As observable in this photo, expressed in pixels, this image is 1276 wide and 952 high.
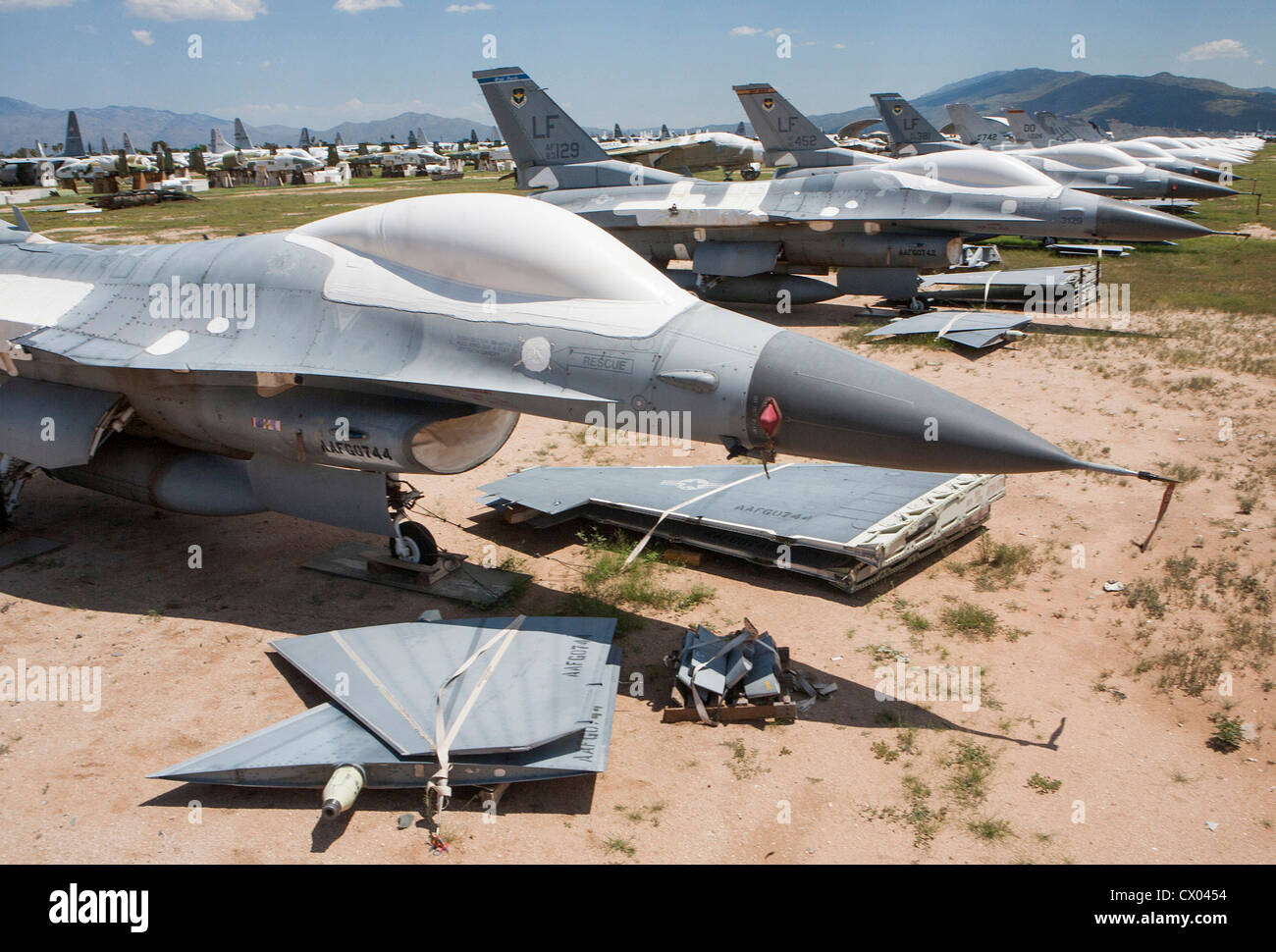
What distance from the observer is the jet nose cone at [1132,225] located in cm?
1886

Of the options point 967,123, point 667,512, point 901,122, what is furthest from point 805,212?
point 967,123

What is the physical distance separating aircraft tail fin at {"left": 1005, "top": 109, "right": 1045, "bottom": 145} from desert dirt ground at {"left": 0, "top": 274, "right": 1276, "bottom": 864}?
4624 cm

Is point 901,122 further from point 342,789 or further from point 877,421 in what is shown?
point 342,789

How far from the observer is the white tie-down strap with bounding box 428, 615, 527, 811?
5.58 meters

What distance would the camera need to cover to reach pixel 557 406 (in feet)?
22.9

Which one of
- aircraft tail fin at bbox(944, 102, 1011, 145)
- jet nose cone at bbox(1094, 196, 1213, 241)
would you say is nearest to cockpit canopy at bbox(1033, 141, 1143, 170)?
aircraft tail fin at bbox(944, 102, 1011, 145)

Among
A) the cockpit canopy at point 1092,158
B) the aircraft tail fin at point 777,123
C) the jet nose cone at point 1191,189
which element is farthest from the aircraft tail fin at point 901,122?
the aircraft tail fin at point 777,123

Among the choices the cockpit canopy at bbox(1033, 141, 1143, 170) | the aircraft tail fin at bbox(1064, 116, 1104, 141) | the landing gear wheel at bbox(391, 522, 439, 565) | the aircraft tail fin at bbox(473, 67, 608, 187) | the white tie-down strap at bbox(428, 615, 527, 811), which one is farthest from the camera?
the aircraft tail fin at bbox(1064, 116, 1104, 141)

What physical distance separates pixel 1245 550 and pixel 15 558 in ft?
44.2

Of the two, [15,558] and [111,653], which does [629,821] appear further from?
[15,558]

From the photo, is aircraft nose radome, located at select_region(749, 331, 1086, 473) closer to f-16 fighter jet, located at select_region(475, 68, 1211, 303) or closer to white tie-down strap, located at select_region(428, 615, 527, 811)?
white tie-down strap, located at select_region(428, 615, 527, 811)

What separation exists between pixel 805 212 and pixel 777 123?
371 inches

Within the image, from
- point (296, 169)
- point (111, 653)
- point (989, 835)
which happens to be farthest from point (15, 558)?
point (296, 169)

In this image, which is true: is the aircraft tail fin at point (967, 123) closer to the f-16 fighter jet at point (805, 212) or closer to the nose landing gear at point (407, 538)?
the f-16 fighter jet at point (805, 212)
